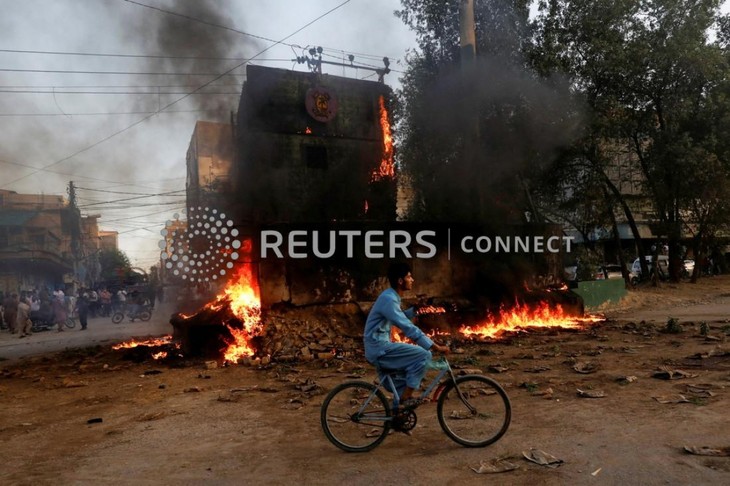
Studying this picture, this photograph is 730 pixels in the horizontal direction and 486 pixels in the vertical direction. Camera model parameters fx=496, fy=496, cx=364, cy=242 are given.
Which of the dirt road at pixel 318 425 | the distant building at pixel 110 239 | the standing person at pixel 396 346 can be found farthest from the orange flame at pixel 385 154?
the distant building at pixel 110 239

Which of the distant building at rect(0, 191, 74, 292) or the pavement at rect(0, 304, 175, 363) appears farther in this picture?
the distant building at rect(0, 191, 74, 292)

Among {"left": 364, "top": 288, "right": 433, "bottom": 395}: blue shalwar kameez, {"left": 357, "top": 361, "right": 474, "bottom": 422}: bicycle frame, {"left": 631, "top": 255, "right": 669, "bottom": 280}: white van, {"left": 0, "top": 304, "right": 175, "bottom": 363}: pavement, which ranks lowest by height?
{"left": 0, "top": 304, "right": 175, "bottom": 363}: pavement

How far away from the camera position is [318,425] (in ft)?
19.7

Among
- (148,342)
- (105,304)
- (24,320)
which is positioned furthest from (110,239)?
(148,342)

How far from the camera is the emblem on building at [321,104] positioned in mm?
19094

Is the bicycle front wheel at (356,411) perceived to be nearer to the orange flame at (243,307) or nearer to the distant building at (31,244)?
the orange flame at (243,307)

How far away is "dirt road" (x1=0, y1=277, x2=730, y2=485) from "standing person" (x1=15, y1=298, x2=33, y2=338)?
8.95 metres

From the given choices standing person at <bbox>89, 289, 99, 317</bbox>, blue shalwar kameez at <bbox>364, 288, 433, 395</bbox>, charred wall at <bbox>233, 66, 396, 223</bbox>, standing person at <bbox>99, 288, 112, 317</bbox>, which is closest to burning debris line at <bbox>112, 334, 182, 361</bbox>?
charred wall at <bbox>233, 66, 396, 223</bbox>

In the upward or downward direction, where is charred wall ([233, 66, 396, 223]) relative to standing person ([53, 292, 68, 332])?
upward

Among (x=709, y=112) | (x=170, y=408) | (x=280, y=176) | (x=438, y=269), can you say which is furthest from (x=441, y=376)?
(x=709, y=112)

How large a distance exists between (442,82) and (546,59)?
12.5 ft

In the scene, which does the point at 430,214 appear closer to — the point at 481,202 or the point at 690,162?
the point at 481,202

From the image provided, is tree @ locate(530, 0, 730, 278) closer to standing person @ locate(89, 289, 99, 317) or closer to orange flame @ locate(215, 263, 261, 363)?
orange flame @ locate(215, 263, 261, 363)

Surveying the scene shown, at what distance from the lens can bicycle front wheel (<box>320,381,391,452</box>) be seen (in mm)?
4867
